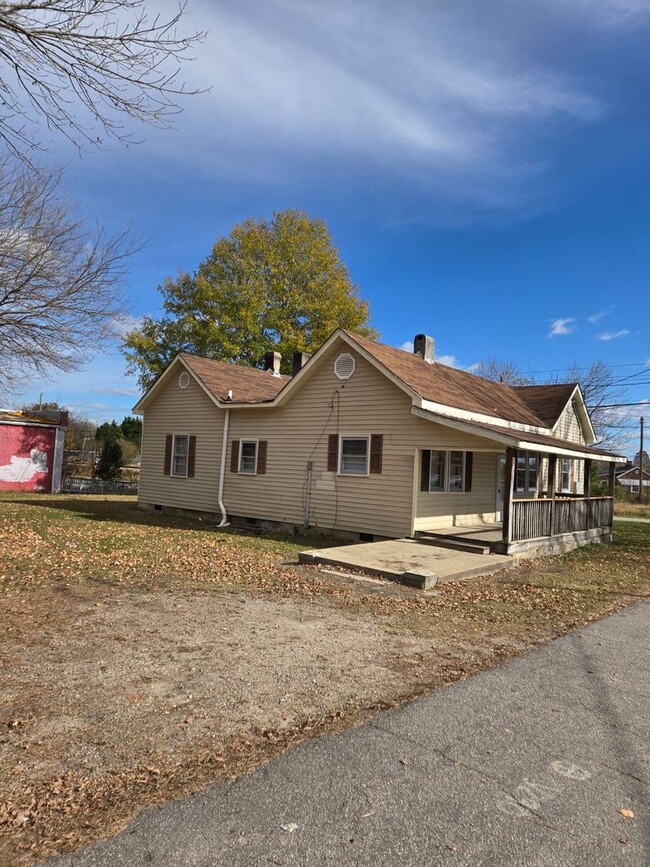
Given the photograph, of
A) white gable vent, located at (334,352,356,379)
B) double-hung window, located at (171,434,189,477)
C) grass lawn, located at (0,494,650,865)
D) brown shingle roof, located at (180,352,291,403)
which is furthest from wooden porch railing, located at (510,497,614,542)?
double-hung window, located at (171,434,189,477)

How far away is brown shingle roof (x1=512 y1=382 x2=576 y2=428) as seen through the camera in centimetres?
2005

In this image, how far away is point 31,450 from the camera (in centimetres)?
2633

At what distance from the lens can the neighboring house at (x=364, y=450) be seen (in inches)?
525

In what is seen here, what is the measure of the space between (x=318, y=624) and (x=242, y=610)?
1023 millimetres

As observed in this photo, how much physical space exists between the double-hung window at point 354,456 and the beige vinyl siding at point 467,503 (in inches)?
63.4

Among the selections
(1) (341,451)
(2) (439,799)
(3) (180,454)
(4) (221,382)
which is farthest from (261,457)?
(2) (439,799)

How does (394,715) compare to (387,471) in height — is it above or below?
below

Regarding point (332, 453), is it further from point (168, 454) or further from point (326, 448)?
point (168, 454)

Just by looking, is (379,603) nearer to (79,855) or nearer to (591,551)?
(79,855)

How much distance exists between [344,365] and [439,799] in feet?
40.3

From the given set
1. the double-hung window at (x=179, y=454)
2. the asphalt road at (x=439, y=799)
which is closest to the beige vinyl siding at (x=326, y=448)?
the double-hung window at (x=179, y=454)

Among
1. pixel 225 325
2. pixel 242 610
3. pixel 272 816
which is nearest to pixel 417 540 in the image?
pixel 242 610

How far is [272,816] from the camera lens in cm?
288

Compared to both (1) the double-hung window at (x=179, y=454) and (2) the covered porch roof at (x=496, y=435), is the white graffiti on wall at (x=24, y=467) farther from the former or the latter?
(2) the covered porch roof at (x=496, y=435)
